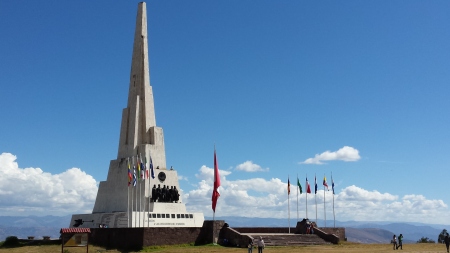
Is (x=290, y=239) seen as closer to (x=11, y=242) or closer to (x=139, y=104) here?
(x=139, y=104)

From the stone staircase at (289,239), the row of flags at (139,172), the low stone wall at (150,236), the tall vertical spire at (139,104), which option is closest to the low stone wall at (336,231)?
the stone staircase at (289,239)

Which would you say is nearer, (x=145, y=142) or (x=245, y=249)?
(x=245, y=249)

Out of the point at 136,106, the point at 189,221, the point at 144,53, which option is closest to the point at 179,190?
the point at 189,221

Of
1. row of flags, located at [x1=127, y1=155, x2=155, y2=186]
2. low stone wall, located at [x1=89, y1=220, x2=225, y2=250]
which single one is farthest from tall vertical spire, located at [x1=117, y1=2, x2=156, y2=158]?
low stone wall, located at [x1=89, y1=220, x2=225, y2=250]

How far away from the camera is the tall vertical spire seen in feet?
153

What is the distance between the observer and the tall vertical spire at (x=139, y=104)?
153 ft

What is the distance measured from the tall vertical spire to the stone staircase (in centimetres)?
1497

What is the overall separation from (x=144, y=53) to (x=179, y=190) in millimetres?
12689

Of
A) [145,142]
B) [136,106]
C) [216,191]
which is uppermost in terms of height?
[136,106]

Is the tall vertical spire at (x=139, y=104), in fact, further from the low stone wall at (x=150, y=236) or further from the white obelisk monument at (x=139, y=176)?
the low stone wall at (x=150, y=236)

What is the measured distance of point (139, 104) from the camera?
1861 inches

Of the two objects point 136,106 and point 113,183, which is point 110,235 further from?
point 136,106

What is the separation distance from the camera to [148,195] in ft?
141

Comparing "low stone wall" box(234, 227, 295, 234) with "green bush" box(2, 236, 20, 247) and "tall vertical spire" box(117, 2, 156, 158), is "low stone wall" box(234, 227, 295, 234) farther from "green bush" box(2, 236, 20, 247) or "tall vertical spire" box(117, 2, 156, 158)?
"green bush" box(2, 236, 20, 247)
